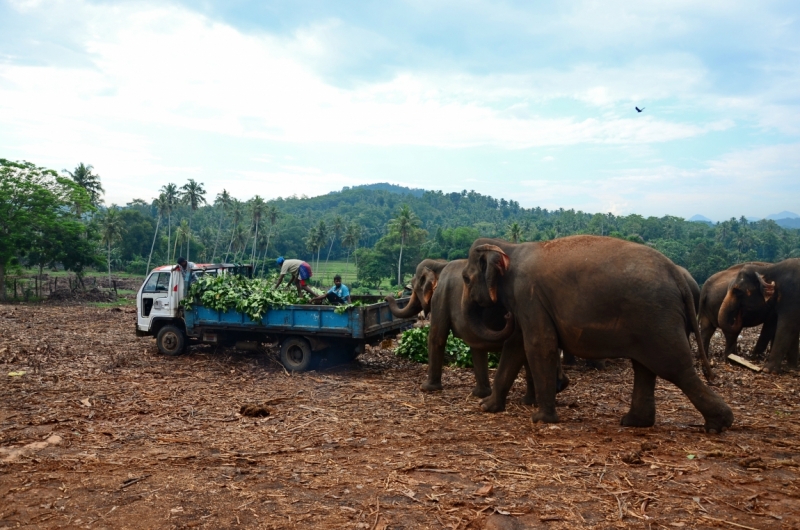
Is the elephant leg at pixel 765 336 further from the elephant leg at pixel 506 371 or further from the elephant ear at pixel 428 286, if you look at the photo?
the elephant leg at pixel 506 371

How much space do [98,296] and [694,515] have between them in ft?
124

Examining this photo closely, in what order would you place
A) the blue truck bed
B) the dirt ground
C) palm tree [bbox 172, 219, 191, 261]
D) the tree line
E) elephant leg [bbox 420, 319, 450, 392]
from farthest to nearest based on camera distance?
palm tree [bbox 172, 219, 191, 261] → the tree line → the blue truck bed → elephant leg [bbox 420, 319, 450, 392] → the dirt ground

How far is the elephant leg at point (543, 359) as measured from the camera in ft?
27.3

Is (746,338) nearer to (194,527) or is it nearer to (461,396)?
(461,396)

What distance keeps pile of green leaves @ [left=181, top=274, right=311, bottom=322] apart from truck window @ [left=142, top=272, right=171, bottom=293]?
2.12 ft

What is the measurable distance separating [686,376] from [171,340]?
38.8 feet

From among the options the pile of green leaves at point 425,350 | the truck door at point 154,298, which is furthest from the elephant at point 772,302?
the truck door at point 154,298

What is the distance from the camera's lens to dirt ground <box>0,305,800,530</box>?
17.9 feet

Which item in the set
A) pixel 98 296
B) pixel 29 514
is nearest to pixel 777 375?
pixel 29 514

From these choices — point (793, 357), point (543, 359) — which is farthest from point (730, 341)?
point (543, 359)

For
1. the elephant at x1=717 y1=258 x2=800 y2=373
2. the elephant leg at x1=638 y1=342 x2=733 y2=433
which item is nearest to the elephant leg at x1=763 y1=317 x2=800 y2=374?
the elephant at x1=717 y1=258 x2=800 y2=373

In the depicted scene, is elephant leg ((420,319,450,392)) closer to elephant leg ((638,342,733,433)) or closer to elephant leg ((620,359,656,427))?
elephant leg ((620,359,656,427))

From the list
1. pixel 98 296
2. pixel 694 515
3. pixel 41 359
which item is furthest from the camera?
pixel 98 296

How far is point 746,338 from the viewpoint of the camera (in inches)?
756
